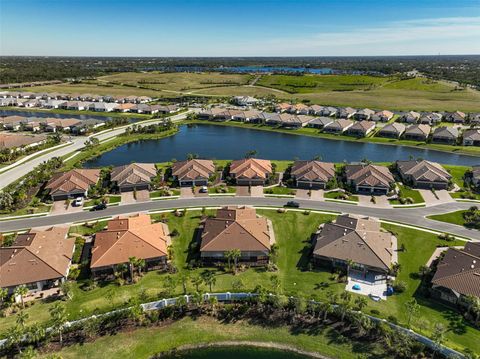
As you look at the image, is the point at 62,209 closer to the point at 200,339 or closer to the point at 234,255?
the point at 234,255

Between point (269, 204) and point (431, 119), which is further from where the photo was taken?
point (431, 119)

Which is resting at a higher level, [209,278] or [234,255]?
[234,255]

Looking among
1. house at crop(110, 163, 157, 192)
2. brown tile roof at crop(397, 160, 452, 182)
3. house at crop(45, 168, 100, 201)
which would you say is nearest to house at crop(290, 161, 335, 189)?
brown tile roof at crop(397, 160, 452, 182)

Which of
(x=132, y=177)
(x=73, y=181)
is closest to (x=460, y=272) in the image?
(x=132, y=177)

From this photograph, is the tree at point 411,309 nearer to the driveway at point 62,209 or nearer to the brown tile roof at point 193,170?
the brown tile roof at point 193,170

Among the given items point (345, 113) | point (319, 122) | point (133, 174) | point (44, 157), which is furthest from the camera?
point (345, 113)

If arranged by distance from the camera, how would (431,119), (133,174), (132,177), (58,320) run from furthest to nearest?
(431,119) < (133,174) < (132,177) < (58,320)

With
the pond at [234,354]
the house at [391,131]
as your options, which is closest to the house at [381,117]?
the house at [391,131]

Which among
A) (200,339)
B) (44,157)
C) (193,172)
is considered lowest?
(200,339)
